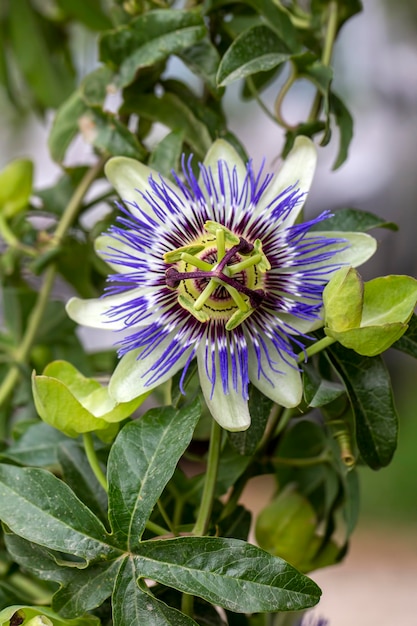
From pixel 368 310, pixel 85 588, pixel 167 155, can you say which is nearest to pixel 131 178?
pixel 167 155

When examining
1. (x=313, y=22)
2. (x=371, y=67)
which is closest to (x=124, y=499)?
(x=313, y=22)

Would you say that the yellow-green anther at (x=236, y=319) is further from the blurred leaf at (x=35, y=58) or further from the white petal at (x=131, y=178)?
the blurred leaf at (x=35, y=58)

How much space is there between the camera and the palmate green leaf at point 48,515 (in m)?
0.65

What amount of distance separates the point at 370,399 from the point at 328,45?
0.49 m

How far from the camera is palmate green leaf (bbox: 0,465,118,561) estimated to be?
0.65m

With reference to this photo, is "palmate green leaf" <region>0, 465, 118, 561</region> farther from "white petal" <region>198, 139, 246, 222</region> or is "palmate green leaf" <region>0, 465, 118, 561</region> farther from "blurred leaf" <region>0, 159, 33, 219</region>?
"blurred leaf" <region>0, 159, 33, 219</region>

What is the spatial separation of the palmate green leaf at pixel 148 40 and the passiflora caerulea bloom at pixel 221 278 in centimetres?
16

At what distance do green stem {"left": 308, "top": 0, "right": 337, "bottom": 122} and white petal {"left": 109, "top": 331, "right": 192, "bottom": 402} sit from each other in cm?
38

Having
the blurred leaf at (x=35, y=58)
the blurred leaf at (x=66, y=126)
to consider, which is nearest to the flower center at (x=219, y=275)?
the blurred leaf at (x=66, y=126)

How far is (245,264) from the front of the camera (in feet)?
2.23

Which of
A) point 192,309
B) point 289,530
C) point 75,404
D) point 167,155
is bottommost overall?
point 289,530

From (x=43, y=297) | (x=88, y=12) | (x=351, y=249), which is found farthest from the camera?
(x=88, y=12)

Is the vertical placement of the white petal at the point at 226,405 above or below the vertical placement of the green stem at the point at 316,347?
below

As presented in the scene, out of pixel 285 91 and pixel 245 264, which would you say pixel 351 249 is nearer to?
pixel 245 264
